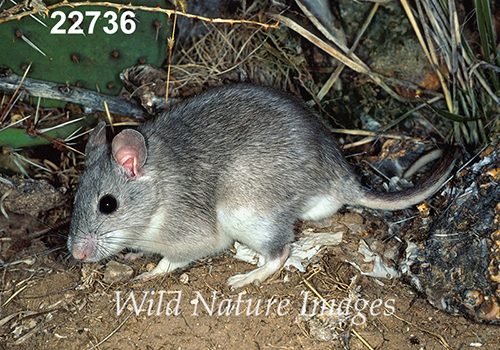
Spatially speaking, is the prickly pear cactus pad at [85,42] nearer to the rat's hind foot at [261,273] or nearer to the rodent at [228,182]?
the rodent at [228,182]

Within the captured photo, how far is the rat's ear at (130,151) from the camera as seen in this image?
10.6 ft

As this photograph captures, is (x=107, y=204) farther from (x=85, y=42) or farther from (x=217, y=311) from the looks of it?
(x=85, y=42)

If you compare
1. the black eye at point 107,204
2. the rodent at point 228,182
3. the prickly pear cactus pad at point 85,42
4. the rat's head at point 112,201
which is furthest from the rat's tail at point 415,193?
the prickly pear cactus pad at point 85,42

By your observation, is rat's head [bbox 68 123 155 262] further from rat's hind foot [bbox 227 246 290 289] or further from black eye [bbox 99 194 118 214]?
rat's hind foot [bbox 227 246 290 289]

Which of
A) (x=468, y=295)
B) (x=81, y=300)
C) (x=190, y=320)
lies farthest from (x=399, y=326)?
(x=81, y=300)

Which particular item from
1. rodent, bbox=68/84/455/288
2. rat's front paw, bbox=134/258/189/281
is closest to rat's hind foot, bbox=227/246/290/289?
rodent, bbox=68/84/455/288

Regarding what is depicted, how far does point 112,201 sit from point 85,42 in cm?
145

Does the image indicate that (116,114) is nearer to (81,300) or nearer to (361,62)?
(81,300)

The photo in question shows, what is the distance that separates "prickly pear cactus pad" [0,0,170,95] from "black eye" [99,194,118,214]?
130 cm

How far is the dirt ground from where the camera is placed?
3.13 m

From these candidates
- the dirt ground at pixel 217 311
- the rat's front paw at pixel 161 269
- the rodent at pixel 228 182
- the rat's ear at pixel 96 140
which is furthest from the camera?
the rat's front paw at pixel 161 269

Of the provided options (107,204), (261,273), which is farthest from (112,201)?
(261,273)

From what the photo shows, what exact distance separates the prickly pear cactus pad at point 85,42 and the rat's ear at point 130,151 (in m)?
1.16

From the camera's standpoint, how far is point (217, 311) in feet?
11.0
